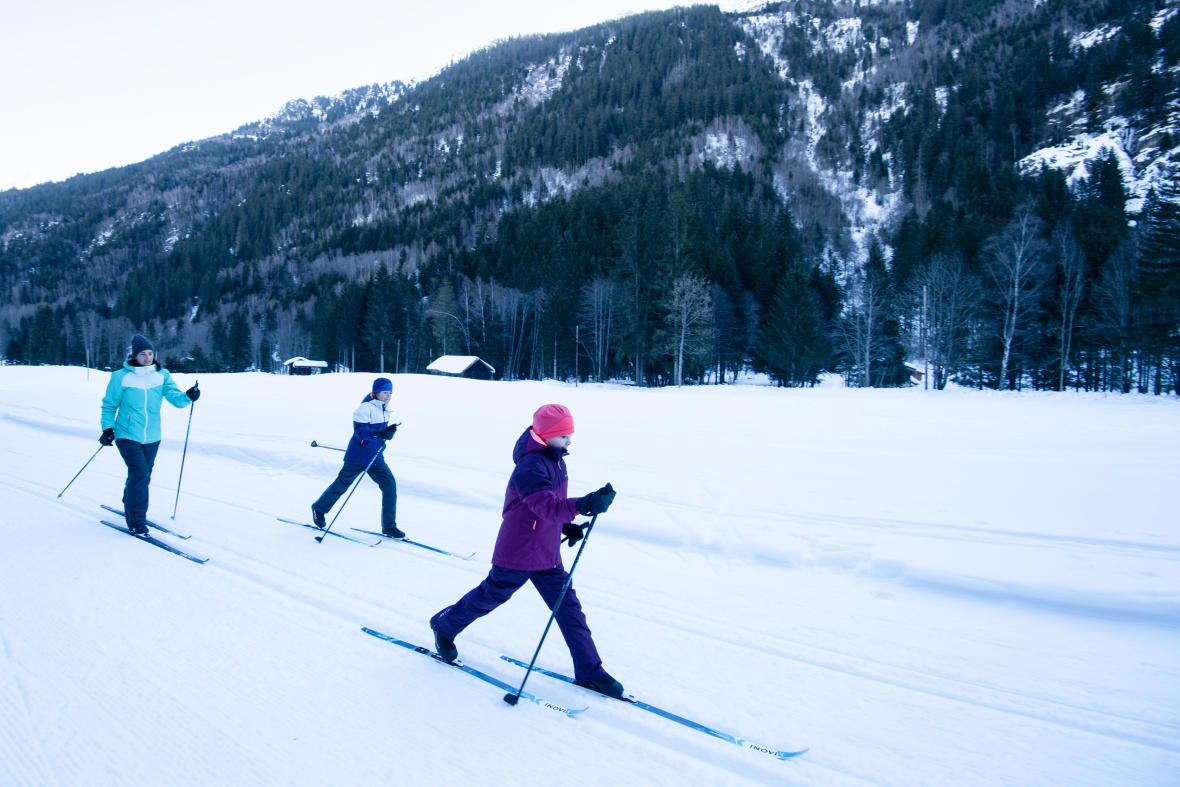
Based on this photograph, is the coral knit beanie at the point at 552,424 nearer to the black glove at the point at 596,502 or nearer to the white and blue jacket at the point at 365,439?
the black glove at the point at 596,502

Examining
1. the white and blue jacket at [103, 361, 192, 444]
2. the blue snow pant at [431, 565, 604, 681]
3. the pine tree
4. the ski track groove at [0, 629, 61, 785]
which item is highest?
the pine tree

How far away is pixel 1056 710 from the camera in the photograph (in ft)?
10.8

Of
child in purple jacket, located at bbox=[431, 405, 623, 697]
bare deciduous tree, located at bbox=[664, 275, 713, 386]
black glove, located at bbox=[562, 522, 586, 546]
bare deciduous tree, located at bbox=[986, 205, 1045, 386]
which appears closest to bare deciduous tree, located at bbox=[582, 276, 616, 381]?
bare deciduous tree, located at bbox=[664, 275, 713, 386]

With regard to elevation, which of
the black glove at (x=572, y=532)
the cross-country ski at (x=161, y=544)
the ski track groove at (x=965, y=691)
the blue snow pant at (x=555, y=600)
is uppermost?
the black glove at (x=572, y=532)

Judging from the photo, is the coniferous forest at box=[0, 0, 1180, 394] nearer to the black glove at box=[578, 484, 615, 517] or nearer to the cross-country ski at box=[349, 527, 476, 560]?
the cross-country ski at box=[349, 527, 476, 560]

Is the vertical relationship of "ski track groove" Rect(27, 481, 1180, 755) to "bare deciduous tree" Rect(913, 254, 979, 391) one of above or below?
below

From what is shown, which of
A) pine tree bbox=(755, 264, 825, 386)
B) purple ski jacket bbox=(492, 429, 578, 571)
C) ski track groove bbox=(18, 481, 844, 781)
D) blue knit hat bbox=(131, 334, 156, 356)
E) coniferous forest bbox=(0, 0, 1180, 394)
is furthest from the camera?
pine tree bbox=(755, 264, 825, 386)

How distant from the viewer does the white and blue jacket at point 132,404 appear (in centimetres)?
582

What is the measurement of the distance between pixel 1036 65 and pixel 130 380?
132123 millimetres

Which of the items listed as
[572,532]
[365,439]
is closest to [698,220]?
[365,439]

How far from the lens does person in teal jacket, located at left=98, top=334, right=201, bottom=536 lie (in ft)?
19.1

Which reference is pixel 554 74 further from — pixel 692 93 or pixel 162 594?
pixel 162 594

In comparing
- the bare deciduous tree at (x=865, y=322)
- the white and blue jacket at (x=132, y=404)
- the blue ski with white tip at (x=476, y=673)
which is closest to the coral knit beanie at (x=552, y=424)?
the blue ski with white tip at (x=476, y=673)

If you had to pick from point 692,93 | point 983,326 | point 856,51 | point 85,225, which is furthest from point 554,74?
point 983,326
